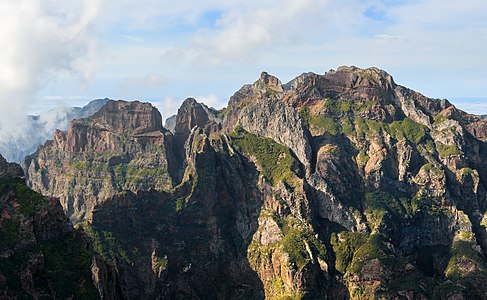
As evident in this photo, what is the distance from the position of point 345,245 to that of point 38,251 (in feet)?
351

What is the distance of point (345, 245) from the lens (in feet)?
609

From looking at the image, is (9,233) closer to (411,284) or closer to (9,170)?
(9,170)

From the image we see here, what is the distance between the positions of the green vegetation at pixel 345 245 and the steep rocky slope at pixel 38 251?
9228 cm

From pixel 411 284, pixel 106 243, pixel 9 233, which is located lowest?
pixel 411 284

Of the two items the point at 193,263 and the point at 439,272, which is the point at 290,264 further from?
the point at 439,272

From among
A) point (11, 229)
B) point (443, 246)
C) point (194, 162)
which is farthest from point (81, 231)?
point (443, 246)

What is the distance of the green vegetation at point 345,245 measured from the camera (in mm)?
181250

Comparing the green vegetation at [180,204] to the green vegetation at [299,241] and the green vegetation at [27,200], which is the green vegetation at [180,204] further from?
the green vegetation at [27,200]

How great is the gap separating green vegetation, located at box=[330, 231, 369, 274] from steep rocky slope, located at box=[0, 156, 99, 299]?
92277mm

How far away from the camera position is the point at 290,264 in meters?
173

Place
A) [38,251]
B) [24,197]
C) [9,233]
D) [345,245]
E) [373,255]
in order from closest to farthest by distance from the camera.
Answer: [38,251], [9,233], [24,197], [373,255], [345,245]

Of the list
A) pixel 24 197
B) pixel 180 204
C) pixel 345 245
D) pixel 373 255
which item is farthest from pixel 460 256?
pixel 24 197

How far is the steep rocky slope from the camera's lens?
335 feet

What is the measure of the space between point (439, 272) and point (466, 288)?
74.2 feet
